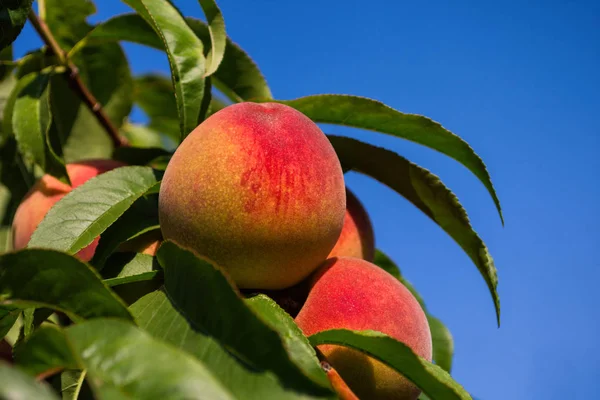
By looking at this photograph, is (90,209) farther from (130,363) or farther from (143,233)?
(130,363)

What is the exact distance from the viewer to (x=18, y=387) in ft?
1.43

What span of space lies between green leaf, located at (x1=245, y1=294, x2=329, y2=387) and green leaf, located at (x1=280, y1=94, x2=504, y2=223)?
0.46 meters

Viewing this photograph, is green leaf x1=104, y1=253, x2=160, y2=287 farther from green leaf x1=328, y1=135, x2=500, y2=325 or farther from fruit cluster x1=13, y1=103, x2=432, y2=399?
green leaf x1=328, y1=135, x2=500, y2=325

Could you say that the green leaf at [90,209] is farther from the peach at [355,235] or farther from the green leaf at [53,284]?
the peach at [355,235]

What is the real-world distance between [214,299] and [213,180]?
0.87 ft

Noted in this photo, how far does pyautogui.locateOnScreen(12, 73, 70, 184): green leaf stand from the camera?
1.35 m

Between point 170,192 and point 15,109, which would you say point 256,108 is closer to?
point 170,192

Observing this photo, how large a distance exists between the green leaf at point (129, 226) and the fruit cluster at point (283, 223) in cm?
11

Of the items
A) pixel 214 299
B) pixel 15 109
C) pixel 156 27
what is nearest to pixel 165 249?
pixel 214 299

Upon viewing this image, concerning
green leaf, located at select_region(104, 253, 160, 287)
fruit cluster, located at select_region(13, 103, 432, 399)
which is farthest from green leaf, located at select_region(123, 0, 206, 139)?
green leaf, located at select_region(104, 253, 160, 287)

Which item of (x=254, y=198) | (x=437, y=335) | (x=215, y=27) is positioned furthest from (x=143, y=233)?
(x=437, y=335)

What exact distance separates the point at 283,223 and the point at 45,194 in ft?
2.29

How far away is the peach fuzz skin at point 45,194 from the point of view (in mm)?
1341

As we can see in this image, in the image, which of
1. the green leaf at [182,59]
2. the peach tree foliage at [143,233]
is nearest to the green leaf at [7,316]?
the peach tree foliage at [143,233]
